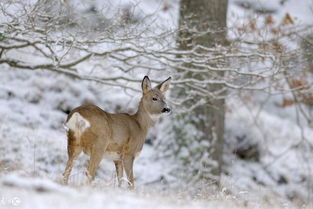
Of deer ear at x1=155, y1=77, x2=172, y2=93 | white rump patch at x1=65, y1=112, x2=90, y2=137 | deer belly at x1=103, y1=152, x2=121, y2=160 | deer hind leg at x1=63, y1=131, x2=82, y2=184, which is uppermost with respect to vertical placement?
deer ear at x1=155, y1=77, x2=172, y2=93

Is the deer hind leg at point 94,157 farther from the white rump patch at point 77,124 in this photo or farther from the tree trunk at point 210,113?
the tree trunk at point 210,113

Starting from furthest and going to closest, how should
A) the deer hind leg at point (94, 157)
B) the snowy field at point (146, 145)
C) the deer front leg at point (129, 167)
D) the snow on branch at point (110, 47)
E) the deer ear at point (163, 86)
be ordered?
the snowy field at point (146, 145) < the deer ear at point (163, 86) < the snow on branch at point (110, 47) < the deer front leg at point (129, 167) < the deer hind leg at point (94, 157)

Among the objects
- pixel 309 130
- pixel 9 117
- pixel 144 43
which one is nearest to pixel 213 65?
pixel 144 43

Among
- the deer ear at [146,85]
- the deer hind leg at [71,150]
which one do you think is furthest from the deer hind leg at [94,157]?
the deer ear at [146,85]

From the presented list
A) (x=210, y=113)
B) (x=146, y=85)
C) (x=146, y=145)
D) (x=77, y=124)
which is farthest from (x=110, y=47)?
(x=146, y=145)

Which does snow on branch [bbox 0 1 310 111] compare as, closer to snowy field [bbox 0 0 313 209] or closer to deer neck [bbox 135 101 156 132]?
snowy field [bbox 0 0 313 209]

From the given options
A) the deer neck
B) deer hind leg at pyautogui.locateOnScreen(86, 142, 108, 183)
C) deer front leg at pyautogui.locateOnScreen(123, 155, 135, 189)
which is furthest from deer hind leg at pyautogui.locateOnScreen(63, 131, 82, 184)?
the deer neck

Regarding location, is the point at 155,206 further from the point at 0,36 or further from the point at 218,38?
the point at 218,38

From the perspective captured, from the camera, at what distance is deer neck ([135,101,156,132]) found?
28.2ft

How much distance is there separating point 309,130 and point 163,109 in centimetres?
925

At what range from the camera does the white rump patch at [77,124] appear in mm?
6984

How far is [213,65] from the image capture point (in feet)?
32.0

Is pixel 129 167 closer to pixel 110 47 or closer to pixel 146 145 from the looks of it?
pixel 110 47

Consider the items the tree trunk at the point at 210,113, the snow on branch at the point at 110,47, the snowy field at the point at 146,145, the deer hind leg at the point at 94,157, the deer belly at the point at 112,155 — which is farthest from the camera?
the tree trunk at the point at 210,113
